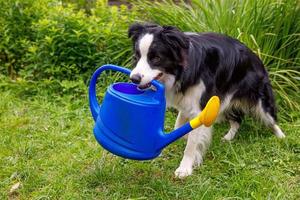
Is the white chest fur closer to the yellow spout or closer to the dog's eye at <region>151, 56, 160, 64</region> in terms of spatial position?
the dog's eye at <region>151, 56, 160, 64</region>

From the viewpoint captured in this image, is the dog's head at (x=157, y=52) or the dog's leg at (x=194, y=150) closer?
the dog's head at (x=157, y=52)

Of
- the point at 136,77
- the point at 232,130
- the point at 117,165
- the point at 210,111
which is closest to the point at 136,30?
the point at 136,77

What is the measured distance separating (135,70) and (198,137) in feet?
2.64

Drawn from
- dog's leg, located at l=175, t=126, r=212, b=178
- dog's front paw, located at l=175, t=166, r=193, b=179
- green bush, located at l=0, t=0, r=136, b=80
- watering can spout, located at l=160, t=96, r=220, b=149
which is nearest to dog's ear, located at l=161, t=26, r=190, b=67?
watering can spout, located at l=160, t=96, r=220, b=149

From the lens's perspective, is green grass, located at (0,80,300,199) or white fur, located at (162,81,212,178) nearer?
green grass, located at (0,80,300,199)

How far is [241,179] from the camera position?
312 cm

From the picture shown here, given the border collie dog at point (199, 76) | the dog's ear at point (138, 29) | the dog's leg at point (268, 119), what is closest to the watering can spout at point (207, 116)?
A: the border collie dog at point (199, 76)

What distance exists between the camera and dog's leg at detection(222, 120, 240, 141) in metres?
3.88

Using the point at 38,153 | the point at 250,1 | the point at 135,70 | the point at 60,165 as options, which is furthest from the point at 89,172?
the point at 250,1

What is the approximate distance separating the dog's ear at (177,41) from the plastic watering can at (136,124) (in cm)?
26

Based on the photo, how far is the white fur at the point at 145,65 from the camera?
290 centimetres

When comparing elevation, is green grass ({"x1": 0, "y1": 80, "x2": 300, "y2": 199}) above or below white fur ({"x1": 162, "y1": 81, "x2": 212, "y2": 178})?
below

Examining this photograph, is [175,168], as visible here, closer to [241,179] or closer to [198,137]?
[198,137]

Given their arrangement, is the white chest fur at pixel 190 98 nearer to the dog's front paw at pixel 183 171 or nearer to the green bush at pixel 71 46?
the dog's front paw at pixel 183 171
